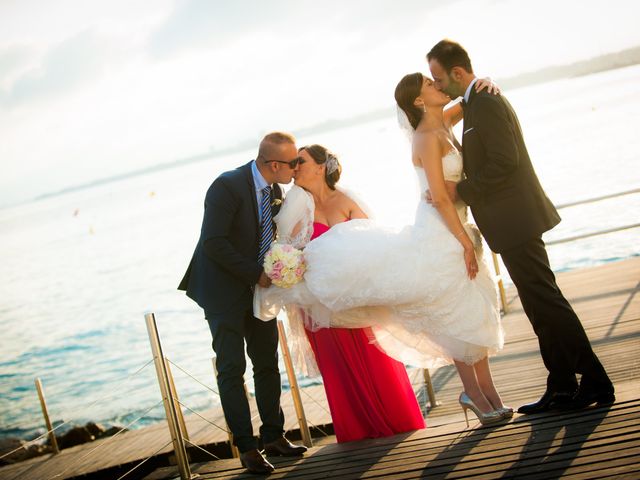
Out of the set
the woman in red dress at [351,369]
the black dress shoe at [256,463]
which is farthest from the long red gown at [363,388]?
the black dress shoe at [256,463]

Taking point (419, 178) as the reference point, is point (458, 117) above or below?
above

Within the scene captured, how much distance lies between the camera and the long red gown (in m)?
4.73

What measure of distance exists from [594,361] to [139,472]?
5198 mm

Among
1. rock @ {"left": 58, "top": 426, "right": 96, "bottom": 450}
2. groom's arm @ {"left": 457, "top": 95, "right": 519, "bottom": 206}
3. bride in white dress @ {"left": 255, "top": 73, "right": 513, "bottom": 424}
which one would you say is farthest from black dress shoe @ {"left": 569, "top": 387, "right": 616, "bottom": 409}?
rock @ {"left": 58, "top": 426, "right": 96, "bottom": 450}

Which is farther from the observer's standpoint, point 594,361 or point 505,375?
point 505,375

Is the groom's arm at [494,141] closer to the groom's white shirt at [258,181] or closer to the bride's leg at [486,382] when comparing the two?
the bride's leg at [486,382]

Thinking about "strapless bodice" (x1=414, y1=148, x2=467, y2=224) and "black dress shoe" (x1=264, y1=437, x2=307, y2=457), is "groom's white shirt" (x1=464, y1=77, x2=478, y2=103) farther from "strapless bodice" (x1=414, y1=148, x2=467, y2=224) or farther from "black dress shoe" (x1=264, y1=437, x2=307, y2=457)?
"black dress shoe" (x1=264, y1=437, x2=307, y2=457)

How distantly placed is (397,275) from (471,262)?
0.43 m

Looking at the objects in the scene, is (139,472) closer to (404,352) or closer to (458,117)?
(404,352)

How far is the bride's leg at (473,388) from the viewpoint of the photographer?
435cm

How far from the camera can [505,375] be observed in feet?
21.5

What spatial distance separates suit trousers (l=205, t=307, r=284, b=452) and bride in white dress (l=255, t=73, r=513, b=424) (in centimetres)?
29

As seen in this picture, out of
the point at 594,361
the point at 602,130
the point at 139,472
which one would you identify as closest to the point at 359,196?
the point at 594,361

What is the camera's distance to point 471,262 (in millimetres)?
4312
